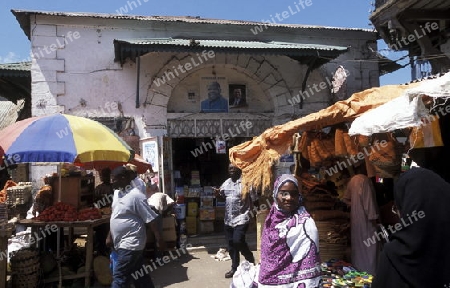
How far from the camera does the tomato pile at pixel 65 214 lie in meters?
5.80

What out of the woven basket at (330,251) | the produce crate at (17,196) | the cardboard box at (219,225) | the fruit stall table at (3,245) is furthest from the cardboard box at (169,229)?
the woven basket at (330,251)

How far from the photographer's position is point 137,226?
14.2 feet

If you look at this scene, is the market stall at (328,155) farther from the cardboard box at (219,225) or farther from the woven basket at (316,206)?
the cardboard box at (219,225)

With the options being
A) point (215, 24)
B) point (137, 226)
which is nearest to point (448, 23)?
point (215, 24)

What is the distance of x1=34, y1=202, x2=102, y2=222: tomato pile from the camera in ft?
19.0

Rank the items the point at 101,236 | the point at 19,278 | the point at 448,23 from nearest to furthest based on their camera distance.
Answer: the point at 19,278
the point at 101,236
the point at 448,23

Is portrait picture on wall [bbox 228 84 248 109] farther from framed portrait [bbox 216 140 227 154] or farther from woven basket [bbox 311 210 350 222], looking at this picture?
woven basket [bbox 311 210 350 222]

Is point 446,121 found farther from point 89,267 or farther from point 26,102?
point 26,102

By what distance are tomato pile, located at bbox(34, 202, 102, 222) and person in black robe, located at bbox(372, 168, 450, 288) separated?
4892 mm

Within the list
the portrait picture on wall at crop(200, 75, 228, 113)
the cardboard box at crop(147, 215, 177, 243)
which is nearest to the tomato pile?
the cardboard box at crop(147, 215, 177, 243)

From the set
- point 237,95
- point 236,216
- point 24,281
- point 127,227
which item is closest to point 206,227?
point 237,95

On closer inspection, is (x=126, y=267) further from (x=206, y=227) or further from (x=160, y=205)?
(x=206, y=227)

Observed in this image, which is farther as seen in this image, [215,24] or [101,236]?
[215,24]

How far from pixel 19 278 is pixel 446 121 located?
18.9ft
